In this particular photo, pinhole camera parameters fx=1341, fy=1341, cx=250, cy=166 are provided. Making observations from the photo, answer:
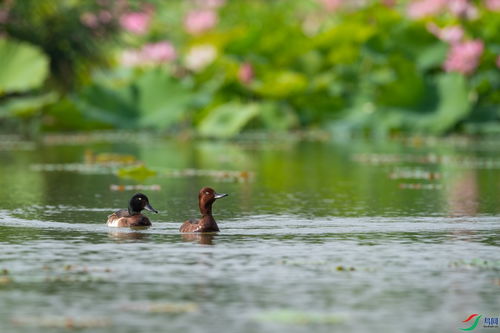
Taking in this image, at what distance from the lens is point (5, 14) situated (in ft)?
78.7

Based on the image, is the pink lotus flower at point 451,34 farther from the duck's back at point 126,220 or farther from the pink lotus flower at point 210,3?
the duck's back at point 126,220

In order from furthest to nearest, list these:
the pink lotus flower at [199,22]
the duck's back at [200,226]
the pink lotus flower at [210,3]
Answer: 1. the pink lotus flower at [210,3]
2. the pink lotus flower at [199,22]
3. the duck's back at [200,226]

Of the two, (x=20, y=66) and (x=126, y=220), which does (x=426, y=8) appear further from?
(x=126, y=220)

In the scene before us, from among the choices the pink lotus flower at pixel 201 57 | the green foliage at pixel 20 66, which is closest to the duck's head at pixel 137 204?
the green foliage at pixel 20 66

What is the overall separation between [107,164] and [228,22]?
14.7 m

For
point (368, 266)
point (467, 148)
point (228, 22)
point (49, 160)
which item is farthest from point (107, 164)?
point (228, 22)

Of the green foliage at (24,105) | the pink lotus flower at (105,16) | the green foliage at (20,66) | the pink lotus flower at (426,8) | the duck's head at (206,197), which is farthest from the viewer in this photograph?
the pink lotus flower at (105,16)

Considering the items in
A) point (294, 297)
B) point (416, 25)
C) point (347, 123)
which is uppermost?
point (416, 25)

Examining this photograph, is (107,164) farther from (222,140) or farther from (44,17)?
(44,17)

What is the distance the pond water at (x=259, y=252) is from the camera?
19.3 ft

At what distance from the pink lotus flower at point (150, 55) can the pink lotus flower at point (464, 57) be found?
6118mm

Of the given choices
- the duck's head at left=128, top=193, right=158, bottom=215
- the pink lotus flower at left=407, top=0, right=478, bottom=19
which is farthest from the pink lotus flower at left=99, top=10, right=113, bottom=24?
the duck's head at left=128, top=193, right=158, bottom=215

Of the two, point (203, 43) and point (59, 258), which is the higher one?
point (203, 43)

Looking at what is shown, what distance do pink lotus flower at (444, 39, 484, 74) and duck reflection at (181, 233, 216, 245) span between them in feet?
46.0
